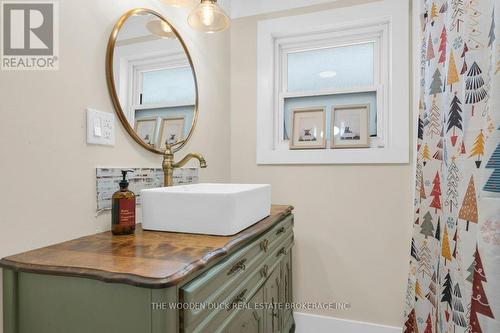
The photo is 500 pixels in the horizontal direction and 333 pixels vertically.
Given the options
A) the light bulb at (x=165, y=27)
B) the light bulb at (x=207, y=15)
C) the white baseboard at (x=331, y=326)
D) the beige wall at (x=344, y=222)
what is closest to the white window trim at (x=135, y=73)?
the light bulb at (x=165, y=27)

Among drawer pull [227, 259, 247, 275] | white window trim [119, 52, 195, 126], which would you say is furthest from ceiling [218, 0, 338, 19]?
drawer pull [227, 259, 247, 275]

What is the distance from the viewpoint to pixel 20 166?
762mm

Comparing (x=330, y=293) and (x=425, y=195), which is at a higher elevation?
(x=425, y=195)

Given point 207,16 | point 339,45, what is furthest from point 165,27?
point 339,45

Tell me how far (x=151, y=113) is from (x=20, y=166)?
57cm

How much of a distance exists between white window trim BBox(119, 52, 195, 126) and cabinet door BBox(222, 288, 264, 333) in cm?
81

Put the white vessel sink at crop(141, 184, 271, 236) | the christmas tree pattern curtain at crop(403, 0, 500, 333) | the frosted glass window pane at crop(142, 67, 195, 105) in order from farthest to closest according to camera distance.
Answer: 1. the frosted glass window pane at crop(142, 67, 195, 105)
2. the white vessel sink at crop(141, 184, 271, 236)
3. the christmas tree pattern curtain at crop(403, 0, 500, 333)

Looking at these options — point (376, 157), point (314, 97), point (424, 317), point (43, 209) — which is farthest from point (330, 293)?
point (43, 209)

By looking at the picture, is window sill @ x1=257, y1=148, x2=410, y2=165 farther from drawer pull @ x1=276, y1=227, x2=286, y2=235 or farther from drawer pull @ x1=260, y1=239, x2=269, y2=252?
drawer pull @ x1=260, y1=239, x2=269, y2=252

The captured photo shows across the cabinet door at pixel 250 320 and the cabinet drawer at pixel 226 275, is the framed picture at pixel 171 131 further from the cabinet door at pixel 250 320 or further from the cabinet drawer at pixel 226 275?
Result: the cabinet door at pixel 250 320

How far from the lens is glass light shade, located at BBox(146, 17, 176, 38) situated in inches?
49.0

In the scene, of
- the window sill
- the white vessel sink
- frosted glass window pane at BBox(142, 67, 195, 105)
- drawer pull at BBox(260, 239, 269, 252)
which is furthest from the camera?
the window sill

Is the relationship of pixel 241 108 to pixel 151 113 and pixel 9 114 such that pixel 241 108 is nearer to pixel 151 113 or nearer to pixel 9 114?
pixel 151 113

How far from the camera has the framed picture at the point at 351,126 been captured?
177 cm
